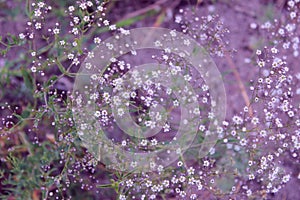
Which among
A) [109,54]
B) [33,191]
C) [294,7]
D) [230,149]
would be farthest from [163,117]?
[294,7]

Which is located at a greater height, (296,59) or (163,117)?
(296,59)

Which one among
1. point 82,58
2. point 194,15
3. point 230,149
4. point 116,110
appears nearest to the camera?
point 116,110

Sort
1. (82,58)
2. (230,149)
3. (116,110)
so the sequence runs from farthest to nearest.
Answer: (230,149) → (82,58) → (116,110)

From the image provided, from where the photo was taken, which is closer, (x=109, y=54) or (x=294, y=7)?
(x=109, y=54)

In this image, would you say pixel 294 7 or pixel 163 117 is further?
pixel 294 7

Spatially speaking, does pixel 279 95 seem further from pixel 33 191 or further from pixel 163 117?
pixel 33 191

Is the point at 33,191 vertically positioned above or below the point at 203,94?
below

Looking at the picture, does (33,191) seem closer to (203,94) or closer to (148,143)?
(148,143)

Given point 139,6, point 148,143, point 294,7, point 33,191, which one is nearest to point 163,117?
point 148,143

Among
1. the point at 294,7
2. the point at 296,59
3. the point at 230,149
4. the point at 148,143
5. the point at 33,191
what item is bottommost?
the point at 33,191
